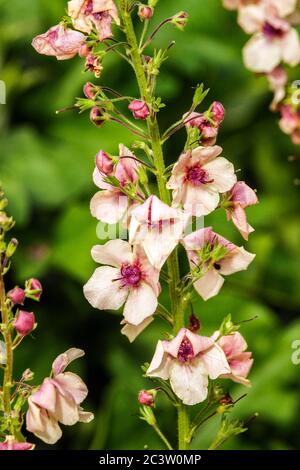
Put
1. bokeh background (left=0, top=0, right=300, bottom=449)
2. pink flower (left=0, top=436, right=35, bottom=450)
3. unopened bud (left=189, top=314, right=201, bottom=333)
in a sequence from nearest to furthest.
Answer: pink flower (left=0, top=436, right=35, bottom=450), unopened bud (left=189, top=314, right=201, bottom=333), bokeh background (left=0, top=0, right=300, bottom=449)

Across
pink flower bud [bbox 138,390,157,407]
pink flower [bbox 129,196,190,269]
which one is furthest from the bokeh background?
pink flower [bbox 129,196,190,269]

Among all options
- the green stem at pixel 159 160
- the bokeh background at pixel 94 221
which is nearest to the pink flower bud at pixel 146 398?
the green stem at pixel 159 160

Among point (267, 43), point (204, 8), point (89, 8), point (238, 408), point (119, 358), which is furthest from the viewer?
point (204, 8)

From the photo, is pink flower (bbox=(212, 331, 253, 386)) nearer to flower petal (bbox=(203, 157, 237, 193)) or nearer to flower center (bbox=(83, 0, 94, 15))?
flower petal (bbox=(203, 157, 237, 193))

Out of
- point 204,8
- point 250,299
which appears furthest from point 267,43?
point 204,8

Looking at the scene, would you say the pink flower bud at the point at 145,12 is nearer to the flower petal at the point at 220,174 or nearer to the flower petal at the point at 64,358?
the flower petal at the point at 220,174
